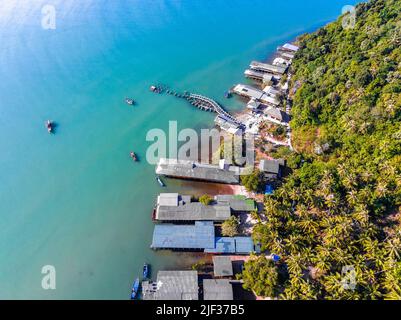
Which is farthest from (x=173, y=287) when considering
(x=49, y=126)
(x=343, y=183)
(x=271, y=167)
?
(x=49, y=126)

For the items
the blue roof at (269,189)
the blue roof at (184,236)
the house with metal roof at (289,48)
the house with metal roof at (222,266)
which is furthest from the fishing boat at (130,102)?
the house with metal roof at (289,48)

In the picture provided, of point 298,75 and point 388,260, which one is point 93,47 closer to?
point 298,75

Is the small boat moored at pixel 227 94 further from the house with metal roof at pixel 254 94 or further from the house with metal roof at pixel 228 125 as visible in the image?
the house with metal roof at pixel 228 125

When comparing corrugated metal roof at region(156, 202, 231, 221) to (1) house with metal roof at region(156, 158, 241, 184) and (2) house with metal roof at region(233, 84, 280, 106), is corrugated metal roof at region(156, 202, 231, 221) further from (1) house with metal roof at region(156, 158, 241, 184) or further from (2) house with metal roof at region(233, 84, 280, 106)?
(2) house with metal roof at region(233, 84, 280, 106)

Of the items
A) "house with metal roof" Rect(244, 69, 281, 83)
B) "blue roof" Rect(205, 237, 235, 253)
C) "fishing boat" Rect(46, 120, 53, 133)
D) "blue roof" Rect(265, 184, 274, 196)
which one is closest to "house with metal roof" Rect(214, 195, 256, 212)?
"blue roof" Rect(265, 184, 274, 196)

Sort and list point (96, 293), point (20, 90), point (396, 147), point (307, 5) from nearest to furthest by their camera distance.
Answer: point (96, 293) → point (396, 147) → point (20, 90) → point (307, 5)

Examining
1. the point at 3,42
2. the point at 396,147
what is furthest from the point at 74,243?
the point at 3,42
